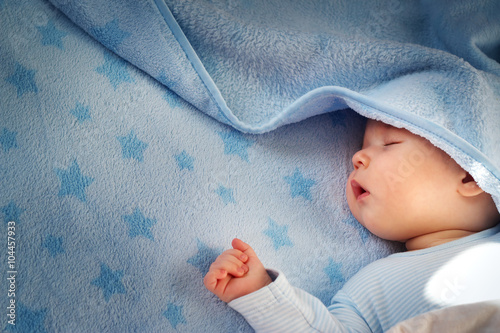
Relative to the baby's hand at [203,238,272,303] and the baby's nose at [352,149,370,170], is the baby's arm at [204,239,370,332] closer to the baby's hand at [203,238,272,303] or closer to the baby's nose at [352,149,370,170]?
the baby's hand at [203,238,272,303]

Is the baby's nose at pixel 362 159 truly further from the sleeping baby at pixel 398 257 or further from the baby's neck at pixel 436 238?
the baby's neck at pixel 436 238

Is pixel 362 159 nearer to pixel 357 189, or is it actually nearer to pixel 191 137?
pixel 357 189

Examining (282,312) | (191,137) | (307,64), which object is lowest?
(282,312)

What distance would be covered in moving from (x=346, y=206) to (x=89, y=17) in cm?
74

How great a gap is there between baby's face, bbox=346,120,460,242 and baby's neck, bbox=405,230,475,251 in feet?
0.05

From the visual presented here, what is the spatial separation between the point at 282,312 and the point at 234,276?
0.11 metres

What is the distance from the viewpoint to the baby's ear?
869mm

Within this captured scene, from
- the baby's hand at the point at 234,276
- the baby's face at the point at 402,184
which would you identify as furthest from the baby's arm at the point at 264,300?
the baby's face at the point at 402,184

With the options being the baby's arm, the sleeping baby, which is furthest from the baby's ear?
the baby's arm

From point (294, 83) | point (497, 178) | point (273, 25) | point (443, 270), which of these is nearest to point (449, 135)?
point (497, 178)

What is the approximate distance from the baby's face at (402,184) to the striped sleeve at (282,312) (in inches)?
10.4

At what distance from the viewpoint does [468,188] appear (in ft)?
2.88

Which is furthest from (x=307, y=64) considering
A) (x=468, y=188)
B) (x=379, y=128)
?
(x=468, y=188)

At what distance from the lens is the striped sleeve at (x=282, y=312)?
792 mm
